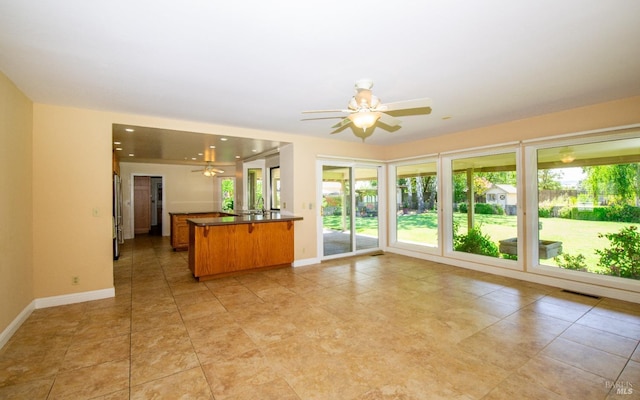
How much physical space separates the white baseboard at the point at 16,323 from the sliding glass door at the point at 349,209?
168 inches

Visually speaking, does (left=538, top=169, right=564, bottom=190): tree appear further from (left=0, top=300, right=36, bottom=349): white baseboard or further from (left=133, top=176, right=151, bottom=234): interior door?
(left=133, top=176, right=151, bottom=234): interior door

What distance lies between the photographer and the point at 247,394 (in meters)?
1.88

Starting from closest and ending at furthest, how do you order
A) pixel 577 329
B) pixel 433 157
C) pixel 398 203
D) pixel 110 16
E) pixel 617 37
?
1. pixel 110 16
2. pixel 617 37
3. pixel 577 329
4. pixel 433 157
5. pixel 398 203

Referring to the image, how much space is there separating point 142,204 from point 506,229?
10862 millimetres

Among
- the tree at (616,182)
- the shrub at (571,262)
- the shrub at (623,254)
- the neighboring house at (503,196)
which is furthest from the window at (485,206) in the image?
the shrub at (623,254)

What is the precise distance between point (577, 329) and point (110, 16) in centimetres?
470

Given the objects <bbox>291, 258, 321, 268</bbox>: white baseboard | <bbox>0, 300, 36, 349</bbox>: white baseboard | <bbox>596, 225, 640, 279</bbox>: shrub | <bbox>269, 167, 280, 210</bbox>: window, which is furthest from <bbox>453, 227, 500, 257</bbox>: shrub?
<bbox>0, 300, 36, 349</bbox>: white baseboard

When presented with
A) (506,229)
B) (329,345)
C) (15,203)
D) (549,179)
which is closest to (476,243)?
(506,229)

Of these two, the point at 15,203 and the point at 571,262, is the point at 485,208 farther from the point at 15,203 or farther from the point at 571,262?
the point at 15,203

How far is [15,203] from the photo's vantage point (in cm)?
288

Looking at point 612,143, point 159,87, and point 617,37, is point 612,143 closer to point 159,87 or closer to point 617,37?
point 617,37

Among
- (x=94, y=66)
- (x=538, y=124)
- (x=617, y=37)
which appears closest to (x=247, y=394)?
(x=94, y=66)

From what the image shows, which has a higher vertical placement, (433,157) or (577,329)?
(433,157)

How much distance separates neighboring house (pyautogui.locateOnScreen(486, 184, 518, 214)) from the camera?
460 cm
